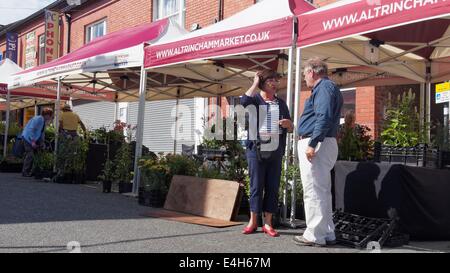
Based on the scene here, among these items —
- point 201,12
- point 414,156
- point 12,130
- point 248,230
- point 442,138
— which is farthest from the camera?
point 12,130

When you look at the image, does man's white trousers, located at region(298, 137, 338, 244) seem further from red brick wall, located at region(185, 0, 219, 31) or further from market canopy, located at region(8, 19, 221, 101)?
red brick wall, located at region(185, 0, 219, 31)

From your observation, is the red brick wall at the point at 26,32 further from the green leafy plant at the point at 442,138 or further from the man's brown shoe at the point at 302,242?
the man's brown shoe at the point at 302,242

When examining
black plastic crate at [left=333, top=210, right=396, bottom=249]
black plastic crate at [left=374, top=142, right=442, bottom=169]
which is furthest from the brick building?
black plastic crate at [left=333, top=210, right=396, bottom=249]

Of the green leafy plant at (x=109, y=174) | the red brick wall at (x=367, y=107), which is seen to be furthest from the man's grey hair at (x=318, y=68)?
the red brick wall at (x=367, y=107)

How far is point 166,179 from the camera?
8.09 m

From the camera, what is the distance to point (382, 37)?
716 centimetres

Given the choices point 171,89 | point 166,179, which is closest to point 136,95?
point 171,89

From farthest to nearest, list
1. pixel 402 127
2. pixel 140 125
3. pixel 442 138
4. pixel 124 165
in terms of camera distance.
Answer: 1. pixel 124 165
2. pixel 140 125
3. pixel 402 127
4. pixel 442 138

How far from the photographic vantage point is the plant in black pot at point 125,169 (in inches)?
376

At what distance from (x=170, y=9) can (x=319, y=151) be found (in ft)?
43.3

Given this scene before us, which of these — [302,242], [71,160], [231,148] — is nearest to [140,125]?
[231,148]

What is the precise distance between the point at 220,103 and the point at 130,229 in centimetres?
890

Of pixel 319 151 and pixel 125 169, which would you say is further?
pixel 125 169

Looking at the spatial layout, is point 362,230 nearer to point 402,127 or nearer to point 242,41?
point 402,127
